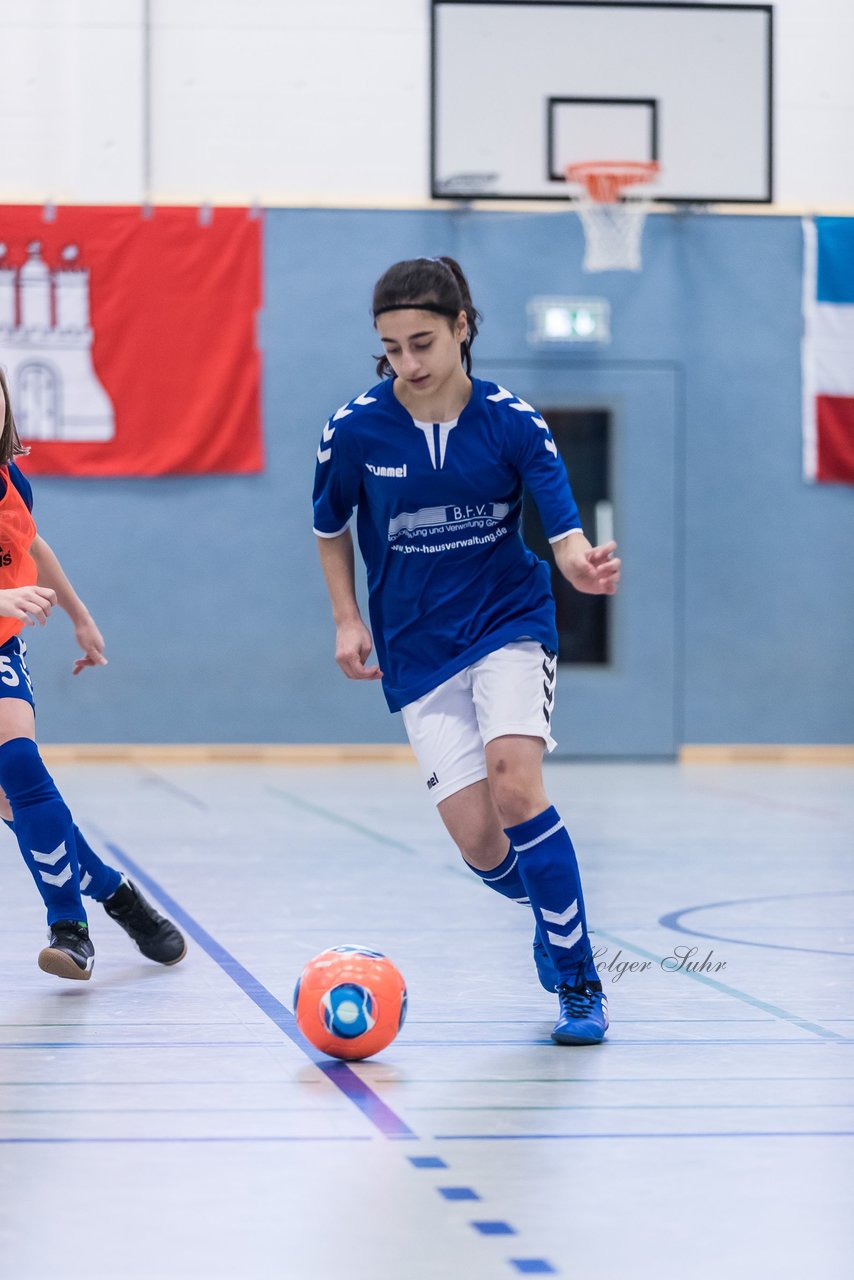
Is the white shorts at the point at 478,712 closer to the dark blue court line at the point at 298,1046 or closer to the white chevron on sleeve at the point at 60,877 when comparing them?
the dark blue court line at the point at 298,1046

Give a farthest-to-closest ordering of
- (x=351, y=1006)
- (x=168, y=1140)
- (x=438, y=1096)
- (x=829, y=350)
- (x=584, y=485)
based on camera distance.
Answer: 1. (x=829, y=350)
2. (x=584, y=485)
3. (x=351, y=1006)
4. (x=438, y=1096)
5. (x=168, y=1140)

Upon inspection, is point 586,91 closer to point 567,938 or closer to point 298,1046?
point 567,938

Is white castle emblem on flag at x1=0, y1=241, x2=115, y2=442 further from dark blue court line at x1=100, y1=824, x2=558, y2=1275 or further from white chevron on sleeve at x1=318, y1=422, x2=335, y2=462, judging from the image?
white chevron on sleeve at x1=318, y1=422, x2=335, y2=462

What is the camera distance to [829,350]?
12500mm

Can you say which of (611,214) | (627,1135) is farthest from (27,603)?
(611,214)

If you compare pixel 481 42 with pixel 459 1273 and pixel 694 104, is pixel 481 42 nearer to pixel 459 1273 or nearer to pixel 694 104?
pixel 694 104

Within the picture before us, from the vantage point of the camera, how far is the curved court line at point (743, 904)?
469 centimetres

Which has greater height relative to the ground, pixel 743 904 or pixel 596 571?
pixel 596 571

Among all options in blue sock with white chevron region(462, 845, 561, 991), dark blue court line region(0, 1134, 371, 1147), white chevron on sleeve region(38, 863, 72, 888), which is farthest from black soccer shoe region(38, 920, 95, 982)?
dark blue court line region(0, 1134, 371, 1147)

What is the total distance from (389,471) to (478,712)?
0.55 metres

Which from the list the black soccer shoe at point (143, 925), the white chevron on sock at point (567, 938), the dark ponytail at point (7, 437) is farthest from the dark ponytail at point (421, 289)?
the black soccer shoe at point (143, 925)

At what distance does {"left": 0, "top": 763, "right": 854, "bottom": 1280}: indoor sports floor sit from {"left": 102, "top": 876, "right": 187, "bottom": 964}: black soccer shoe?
0.06 m

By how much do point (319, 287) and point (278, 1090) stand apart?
973cm

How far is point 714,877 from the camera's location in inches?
245
